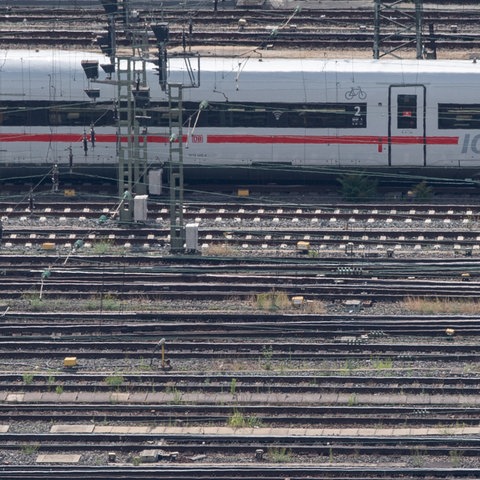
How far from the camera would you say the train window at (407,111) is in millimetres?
34312

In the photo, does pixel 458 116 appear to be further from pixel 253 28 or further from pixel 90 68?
→ pixel 253 28

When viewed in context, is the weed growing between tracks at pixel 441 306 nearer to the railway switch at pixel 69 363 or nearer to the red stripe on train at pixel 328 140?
the railway switch at pixel 69 363

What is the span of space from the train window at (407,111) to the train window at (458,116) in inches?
20.8

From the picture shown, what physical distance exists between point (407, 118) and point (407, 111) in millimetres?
145

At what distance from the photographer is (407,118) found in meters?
34.3

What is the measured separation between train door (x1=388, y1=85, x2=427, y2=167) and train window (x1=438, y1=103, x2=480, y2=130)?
1.32 feet

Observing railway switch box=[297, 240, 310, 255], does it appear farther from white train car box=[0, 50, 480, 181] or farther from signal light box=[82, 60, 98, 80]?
signal light box=[82, 60, 98, 80]

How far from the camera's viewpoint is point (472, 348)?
26688mm

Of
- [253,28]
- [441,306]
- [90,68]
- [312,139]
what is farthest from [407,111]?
[253,28]

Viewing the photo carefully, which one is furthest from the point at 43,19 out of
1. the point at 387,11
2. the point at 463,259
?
the point at 463,259

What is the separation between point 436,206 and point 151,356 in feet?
29.6

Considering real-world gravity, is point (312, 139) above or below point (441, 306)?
above

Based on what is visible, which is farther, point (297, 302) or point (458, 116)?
point (458, 116)

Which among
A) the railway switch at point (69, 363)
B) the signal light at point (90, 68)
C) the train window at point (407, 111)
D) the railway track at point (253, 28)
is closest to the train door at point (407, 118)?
the train window at point (407, 111)
